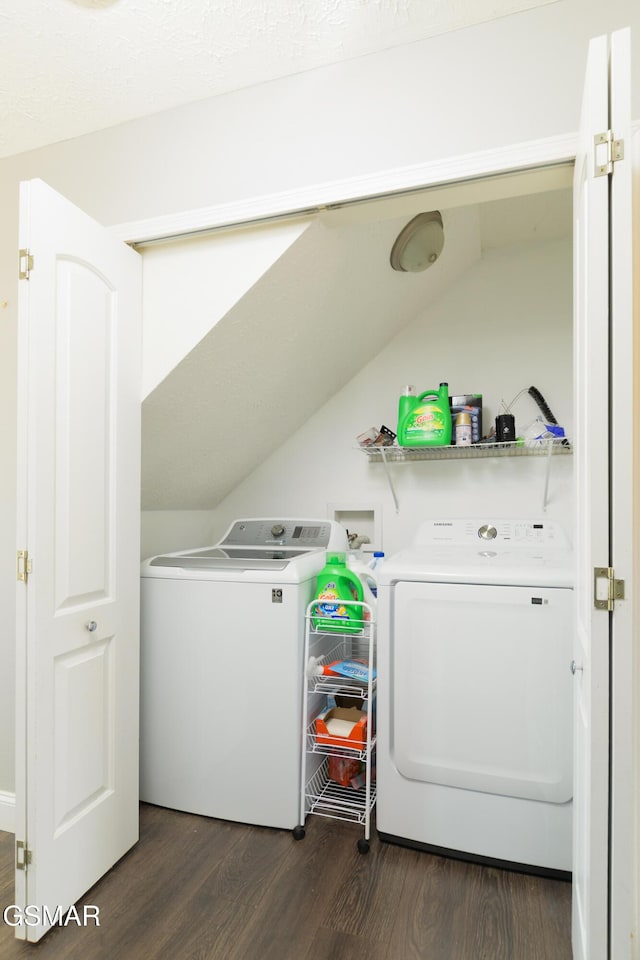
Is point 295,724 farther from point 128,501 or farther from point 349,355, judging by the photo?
point 349,355

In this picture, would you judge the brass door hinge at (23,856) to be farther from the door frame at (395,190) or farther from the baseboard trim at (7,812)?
the door frame at (395,190)

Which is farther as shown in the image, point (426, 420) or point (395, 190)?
point (426, 420)

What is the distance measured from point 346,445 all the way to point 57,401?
5.57 ft

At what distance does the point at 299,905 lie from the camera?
5.46ft

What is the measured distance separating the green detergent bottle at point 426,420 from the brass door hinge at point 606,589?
5.00 ft

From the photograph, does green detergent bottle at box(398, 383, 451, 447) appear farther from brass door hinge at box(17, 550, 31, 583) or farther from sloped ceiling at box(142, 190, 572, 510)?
brass door hinge at box(17, 550, 31, 583)

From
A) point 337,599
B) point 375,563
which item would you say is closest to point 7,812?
point 337,599

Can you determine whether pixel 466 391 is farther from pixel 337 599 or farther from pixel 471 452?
pixel 337 599

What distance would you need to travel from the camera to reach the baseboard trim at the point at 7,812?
6.65 feet

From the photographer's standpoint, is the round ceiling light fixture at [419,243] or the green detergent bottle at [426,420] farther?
the green detergent bottle at [426,420]

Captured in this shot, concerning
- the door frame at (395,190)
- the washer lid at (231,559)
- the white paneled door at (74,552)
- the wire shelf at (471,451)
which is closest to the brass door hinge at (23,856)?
the white paneled door at (74,552)

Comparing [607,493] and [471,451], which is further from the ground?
[471,451]

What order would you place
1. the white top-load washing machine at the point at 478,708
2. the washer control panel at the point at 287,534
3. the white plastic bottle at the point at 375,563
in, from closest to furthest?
the white top-load washing machine at the point at 478,708
the white plastic bottle at the point at 375,563
the washer control panel at the point at 287,534

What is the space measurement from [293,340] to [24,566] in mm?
1324
